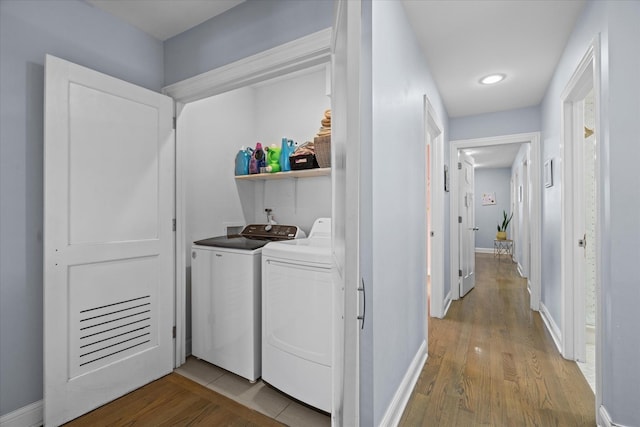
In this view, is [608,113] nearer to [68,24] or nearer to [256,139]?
[256,139]

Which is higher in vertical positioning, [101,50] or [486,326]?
[101,50]

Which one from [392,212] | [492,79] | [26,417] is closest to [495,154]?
[492,79]

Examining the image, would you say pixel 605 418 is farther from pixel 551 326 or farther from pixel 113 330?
pixel 113 330

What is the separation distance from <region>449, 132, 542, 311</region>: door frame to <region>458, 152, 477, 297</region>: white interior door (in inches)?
6.5

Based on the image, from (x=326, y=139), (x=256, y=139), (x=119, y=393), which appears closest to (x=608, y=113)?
(x=326, y=139)

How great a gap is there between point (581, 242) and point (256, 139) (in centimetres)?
296

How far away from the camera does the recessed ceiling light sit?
9.64 feet

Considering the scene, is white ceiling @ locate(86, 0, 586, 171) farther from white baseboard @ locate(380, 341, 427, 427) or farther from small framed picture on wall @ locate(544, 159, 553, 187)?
white baseboard @ locate(380, 341, 427, 427)

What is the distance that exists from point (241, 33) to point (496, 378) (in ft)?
9.41

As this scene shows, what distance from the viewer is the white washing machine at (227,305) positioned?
6.72 ft

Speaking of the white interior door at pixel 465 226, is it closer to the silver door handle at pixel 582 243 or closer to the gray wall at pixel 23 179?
the silver door handle at pixel 582 243

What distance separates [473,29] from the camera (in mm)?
2199

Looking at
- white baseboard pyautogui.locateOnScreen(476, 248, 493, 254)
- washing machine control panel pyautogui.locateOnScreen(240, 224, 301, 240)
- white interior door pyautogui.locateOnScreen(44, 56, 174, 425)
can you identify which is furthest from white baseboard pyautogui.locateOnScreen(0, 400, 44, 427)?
white baseboard pyautogui.locateOnScreen(476, 248, 493, 254)

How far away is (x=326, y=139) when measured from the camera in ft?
7.24
